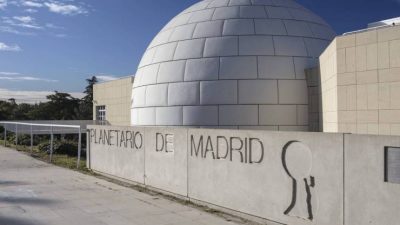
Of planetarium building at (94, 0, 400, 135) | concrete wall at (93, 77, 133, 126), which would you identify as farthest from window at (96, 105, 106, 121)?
planetarium building at (94, 0, 400, 135)

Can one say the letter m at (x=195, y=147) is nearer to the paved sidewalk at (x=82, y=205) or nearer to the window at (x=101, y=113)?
the paved sidewalk at (x=82, y=205)

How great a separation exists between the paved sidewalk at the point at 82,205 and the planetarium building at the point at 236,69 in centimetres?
454

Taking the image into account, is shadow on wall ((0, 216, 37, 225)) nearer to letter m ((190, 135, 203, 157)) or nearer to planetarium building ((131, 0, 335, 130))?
letter m ((190, 135, 203, 157))

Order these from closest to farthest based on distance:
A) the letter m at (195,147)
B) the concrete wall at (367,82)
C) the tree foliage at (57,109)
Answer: the letter m at (195,147), the concrete wall at (367,82), the tree foliage at (57,109)

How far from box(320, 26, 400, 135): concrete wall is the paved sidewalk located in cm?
505

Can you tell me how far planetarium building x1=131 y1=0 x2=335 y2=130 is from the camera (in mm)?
15633

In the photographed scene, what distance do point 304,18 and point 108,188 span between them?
1064 centimetres

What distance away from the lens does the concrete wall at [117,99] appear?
32375 mm

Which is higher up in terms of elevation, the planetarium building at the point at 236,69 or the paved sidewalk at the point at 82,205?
the planetarium building at the point at 236,69

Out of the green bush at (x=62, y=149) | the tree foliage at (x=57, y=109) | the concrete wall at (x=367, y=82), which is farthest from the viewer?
the tree foliage at (x=57, y=109)

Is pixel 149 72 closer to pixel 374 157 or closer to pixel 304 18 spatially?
pixel 304 18

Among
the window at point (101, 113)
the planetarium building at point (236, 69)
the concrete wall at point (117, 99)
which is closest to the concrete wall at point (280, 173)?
the planetarium building at point (236, 69)

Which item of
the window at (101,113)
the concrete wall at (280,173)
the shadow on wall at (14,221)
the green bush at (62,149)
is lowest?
the shadow on wall at (14,221)

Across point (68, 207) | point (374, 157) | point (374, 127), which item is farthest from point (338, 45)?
point (68, 207)
